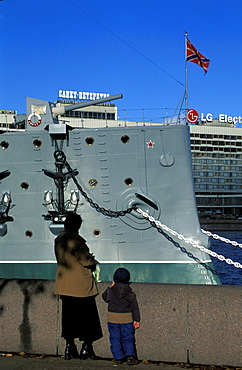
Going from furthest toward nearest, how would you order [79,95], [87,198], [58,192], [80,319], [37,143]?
[79,95], [37,143], [58,192], [87,198], [80,319]

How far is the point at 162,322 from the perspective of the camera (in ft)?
21.0

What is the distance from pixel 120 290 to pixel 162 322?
802 mm

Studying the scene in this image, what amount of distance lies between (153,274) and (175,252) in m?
0.89

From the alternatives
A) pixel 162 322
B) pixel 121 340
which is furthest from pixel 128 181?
pixel 121 340

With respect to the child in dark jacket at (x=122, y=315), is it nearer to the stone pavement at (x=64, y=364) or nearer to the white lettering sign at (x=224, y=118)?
the stone pavement at (x=64, y=364)

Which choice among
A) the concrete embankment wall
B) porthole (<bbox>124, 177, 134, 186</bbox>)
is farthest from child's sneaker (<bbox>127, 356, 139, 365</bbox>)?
porthole (<bbox>124, 177, 134, 186</bbox>)

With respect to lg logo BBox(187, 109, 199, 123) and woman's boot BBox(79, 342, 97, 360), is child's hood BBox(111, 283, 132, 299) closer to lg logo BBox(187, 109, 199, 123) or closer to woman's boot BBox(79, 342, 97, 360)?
woman's boot BBox(79, 342, 97, 360)

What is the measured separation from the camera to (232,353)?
6.09 metres

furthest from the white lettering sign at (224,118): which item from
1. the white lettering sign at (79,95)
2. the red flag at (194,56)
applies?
the red flag at (194,56)

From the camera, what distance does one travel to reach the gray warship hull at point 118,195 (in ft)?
46.0

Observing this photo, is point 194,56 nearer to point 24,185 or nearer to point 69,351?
point 24,185

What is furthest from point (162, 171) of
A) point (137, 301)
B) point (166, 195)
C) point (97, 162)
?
point (137, 301)

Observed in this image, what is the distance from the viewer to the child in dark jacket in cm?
604

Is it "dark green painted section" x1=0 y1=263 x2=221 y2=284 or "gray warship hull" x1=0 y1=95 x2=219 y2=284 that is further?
"gray warship hull" x1=0 y1=95 x2=219 y2=284
